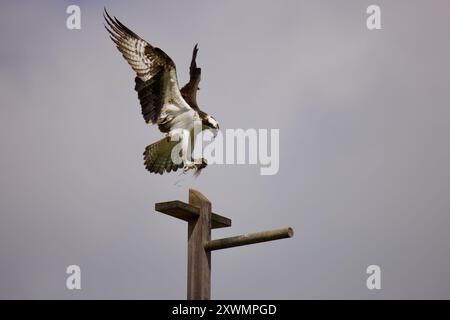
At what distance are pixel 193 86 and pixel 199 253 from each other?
3687mm

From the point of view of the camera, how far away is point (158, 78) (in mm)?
9820

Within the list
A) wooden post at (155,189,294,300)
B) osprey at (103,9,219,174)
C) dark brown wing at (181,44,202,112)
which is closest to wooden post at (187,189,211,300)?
wooden post at (155,189,294,300)

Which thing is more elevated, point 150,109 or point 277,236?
point 150,109

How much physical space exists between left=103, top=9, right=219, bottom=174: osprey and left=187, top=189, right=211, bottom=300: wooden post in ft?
5.94

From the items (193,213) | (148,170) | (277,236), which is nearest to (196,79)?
(148,170)

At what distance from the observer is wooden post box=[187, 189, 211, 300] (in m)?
7.33

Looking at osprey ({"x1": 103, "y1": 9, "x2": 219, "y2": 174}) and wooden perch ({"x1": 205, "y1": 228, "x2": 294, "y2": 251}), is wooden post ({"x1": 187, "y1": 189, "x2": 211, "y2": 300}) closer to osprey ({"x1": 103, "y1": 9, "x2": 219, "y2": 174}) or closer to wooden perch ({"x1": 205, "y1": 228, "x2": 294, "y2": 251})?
wooden perch ({"x1": 205, "y1": 228, "x2": 294, "y2": 251})

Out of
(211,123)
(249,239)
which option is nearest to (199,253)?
(249,239)

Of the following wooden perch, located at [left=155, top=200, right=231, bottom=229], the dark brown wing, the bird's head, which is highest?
the dark brown wing

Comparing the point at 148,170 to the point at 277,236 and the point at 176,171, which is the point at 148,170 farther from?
the point at 277,236

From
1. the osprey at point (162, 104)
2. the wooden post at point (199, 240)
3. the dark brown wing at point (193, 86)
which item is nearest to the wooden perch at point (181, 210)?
the wooden post at point (199, 240)

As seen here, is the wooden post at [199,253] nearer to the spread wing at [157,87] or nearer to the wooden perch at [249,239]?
the wooden perch at [249,239]

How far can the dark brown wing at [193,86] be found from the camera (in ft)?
33.3

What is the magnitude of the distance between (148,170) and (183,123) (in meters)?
0.69
